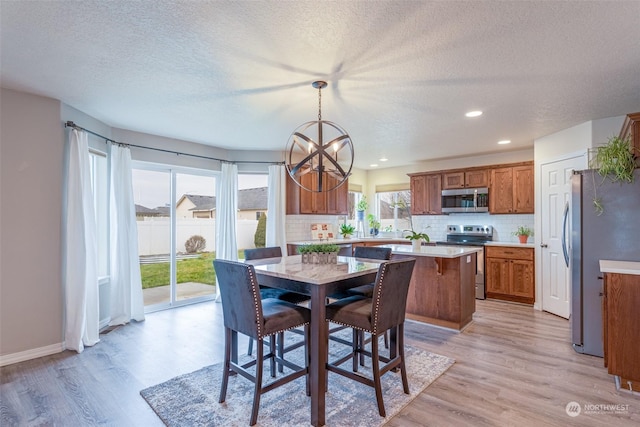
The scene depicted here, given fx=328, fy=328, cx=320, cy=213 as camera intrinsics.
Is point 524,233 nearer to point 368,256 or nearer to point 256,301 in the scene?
point 368,256

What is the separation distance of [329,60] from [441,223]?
196 inches

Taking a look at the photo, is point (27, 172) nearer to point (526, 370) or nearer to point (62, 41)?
point (62, 41)

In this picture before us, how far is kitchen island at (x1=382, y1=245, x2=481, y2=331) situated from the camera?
3.92 m

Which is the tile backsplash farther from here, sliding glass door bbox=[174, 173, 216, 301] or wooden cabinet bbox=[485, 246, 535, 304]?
sliding glass door bbox=[174, 173, 216, 301]

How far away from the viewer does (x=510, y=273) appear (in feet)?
17.0

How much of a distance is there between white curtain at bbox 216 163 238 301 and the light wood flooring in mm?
1444

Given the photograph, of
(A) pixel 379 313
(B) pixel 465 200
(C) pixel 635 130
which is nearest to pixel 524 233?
(B) pixel 465 200

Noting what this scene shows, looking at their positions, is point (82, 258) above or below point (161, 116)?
below

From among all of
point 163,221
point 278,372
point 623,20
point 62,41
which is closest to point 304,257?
point 278,372

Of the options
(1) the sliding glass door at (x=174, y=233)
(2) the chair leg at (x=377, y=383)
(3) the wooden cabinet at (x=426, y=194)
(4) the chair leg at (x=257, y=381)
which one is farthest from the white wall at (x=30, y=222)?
(3) the wooden cabinet at (x=426, y=194)

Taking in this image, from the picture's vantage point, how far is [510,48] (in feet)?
7.67

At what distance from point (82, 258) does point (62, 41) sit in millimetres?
2197

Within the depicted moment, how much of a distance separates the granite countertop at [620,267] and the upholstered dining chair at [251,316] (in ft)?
7.94

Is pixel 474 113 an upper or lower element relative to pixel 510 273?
upper
